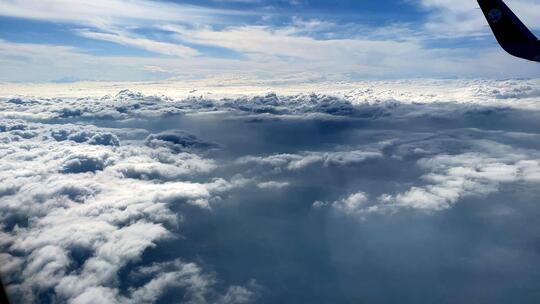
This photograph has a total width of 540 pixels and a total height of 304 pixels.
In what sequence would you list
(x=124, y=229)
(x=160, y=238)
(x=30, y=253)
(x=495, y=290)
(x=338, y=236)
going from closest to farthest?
(x=30, y=253) → (x=495, y=290) → (x=124, y=229) → (x=160, y=238) → (x=338, y=236)

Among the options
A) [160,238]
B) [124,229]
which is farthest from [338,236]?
[124,229]

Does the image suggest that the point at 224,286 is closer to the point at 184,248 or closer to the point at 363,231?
the point at 184,248

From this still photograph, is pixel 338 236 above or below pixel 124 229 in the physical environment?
below

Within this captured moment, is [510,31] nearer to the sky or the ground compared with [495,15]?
nearer to the ground

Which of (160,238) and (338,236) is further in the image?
(338,236)

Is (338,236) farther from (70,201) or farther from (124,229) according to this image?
(70,201)

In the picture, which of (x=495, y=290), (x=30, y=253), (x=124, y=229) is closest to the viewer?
(x=30, y=253)

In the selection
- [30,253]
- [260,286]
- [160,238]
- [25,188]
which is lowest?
[260,286]

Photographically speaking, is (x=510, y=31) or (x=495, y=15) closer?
(x=495, y=15)
